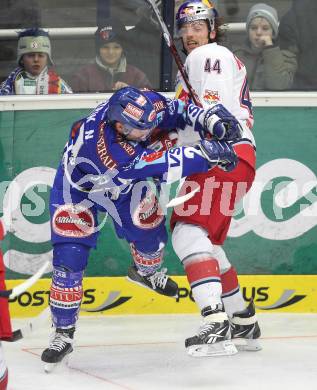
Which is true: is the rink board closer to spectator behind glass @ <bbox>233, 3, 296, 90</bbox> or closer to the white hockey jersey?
spectator behind glass @ <bbox>233, 3, 296, 90</bbox>

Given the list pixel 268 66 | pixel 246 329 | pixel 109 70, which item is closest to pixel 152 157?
pixel 246 329

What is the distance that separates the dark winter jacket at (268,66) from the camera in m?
6.70

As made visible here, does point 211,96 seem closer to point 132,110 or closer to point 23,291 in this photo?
point 132,110

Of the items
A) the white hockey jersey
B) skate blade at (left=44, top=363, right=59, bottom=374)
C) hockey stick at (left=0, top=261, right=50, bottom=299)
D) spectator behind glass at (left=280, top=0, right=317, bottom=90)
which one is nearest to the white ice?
skate blade at (left=44, top=363, right=59, bottom=374)

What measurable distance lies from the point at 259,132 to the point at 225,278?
3.86 feet

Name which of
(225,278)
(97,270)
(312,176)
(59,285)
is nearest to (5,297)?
(59,285)

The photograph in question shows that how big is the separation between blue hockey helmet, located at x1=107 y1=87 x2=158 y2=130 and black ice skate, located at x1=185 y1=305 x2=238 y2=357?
2.69 feet

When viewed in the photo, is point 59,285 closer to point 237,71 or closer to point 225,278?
point 225,278

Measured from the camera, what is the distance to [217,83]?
5473 mm

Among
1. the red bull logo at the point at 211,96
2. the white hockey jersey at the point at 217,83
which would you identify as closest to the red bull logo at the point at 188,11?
the white hockey jersey at the point at 217,83

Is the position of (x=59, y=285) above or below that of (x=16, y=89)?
below

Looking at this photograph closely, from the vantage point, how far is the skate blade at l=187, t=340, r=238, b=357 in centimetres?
520

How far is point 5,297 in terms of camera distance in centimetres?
440

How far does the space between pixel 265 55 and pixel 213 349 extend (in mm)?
2087
